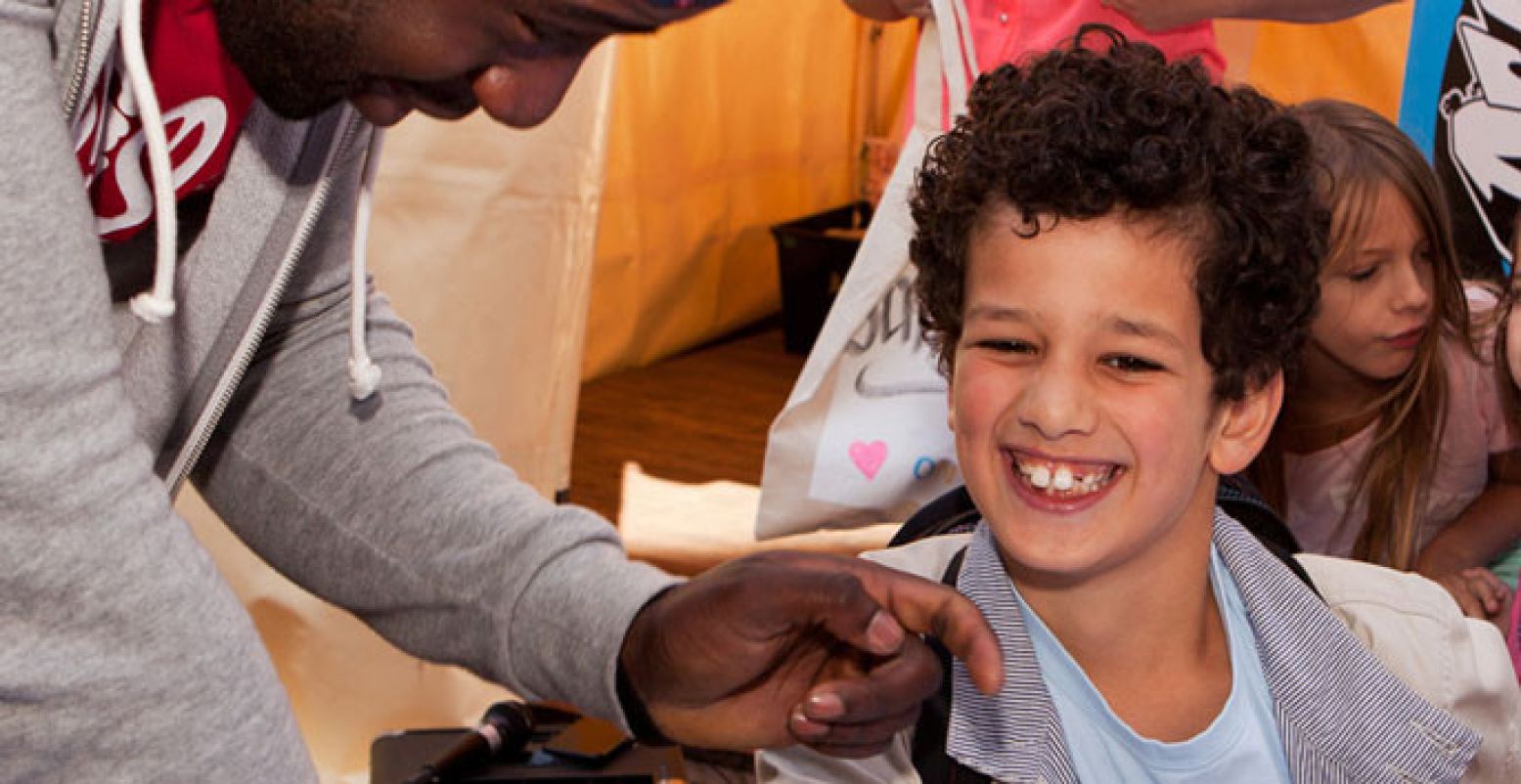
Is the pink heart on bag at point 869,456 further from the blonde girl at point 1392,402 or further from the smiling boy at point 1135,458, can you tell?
the smiling boy at point 1135,458

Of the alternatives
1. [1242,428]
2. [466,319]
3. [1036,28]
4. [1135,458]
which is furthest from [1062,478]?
[466,319]

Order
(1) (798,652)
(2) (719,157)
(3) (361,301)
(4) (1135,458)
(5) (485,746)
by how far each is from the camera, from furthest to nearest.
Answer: (2) (719,157)
(5) (485,746)
(4) (1135,458)
(3) (361,301)
(1) (798,652)

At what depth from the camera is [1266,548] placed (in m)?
1.46

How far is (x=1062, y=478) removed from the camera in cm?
130

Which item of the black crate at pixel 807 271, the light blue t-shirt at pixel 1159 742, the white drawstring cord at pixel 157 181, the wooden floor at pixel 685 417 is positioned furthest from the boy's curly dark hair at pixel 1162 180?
the black crate at pixel 807 271

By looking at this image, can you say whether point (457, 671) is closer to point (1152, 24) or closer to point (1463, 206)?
point (1152, 24)

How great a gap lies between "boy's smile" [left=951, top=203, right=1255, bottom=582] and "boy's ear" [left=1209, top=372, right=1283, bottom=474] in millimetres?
48

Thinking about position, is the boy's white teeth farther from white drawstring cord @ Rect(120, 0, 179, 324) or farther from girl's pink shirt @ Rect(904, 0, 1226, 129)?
girl's pink shirt @ Rect(904, 0, 1226, 129)

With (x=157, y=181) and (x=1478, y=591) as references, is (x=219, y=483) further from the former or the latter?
(x=1478, y=591)

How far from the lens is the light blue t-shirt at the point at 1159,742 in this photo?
1317 mm

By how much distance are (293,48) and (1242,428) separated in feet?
2.72

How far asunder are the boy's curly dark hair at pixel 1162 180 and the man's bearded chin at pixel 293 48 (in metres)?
0.58

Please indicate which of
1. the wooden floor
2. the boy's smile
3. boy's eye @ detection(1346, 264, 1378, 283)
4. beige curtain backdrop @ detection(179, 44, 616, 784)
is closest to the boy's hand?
boy's eye @ detection(1346, 264, 1378, 283)

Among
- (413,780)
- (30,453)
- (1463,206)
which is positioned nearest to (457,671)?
(413,780)
